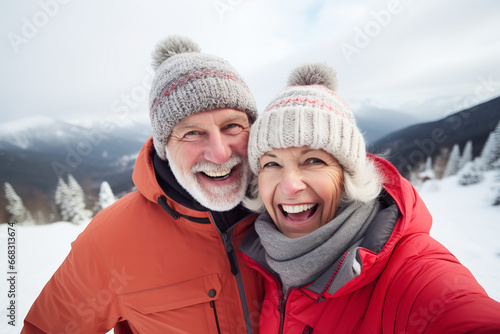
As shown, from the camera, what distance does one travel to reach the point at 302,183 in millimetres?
1377

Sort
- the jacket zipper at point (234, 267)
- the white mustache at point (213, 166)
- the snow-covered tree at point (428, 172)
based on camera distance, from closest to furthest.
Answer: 1. the jacket zipper at point (234, 267)
2. the white mustache at point (213, 166)
3. the snow-covered tree at point (428, 172)

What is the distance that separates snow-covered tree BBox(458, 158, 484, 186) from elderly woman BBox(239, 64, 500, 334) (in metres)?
11.1

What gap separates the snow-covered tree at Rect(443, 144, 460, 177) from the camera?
1038 centimetres

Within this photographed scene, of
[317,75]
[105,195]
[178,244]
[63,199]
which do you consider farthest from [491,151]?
[63,199]

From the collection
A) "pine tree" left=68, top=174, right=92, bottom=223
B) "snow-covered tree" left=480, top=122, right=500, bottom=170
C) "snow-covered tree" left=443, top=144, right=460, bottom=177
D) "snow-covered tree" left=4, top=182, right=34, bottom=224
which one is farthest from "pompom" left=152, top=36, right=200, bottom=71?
"snow-covered tree" left=443, top=144, right=460, bottom=177

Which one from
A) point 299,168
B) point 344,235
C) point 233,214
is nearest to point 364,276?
point 344,235

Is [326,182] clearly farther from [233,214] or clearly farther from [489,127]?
[489,127]

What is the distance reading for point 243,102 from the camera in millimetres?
1818

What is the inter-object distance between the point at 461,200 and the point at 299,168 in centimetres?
1056

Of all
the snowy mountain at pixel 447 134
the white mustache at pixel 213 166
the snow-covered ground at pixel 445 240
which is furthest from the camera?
the snowy mountain at pixel 447 134

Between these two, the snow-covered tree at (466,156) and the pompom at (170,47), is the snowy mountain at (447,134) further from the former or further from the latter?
the pompom at (170,47)

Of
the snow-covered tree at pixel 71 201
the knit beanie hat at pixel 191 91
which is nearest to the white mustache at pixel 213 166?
the knit beanie hat at pixel 191 91

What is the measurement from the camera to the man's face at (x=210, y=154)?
167 centimetres

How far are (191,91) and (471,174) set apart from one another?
40.5 ft
